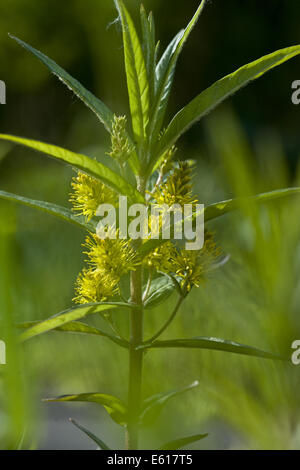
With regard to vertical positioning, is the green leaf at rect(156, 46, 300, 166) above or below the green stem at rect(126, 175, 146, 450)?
above

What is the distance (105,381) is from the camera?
18cm

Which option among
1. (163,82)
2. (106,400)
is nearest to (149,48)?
(163,82)

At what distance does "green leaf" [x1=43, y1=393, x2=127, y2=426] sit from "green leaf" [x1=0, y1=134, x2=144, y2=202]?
0.21 ft

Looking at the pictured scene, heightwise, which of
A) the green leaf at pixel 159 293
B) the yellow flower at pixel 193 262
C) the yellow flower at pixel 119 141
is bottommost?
the green leaf at pixel 159 293

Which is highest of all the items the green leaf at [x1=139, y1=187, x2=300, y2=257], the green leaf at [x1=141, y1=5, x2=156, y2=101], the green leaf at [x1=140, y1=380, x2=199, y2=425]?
the green leaf at [x1=141, y1=5, x2=156, y2=101]

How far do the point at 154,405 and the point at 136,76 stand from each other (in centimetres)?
10

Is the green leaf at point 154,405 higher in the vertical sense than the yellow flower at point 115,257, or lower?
lower

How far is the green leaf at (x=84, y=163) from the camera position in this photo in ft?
0.40

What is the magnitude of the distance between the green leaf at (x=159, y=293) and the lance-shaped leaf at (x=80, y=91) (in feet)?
0.14

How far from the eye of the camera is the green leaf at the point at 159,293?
17 cm

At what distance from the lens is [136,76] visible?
0.15 metres

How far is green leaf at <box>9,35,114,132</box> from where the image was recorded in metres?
0.14

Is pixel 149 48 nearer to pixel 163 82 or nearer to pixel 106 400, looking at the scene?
pixel 163 82
